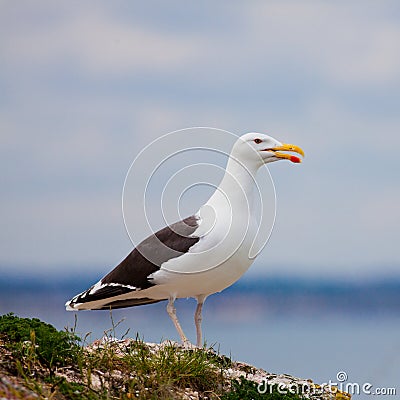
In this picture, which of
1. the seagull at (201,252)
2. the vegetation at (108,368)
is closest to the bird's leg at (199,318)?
the seagull at (201,252)

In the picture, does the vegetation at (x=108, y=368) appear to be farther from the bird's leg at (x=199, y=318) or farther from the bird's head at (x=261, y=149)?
the bird's head at (x=261, y=149)

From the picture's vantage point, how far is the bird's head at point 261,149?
424 inches

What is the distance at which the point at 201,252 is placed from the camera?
1002 cm

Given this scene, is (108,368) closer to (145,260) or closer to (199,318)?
(145,260)

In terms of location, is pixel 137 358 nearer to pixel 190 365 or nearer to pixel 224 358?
pixel 190 365

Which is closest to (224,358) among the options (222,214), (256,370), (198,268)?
(256,370)

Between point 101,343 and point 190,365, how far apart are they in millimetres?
1457

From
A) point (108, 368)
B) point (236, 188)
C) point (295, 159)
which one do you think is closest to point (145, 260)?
point (236, 188)

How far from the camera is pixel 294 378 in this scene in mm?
10078

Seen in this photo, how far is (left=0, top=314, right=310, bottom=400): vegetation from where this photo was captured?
751cm

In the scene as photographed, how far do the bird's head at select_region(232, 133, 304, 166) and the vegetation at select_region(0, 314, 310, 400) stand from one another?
293 centimetres

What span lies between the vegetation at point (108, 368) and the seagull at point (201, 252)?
1098mm

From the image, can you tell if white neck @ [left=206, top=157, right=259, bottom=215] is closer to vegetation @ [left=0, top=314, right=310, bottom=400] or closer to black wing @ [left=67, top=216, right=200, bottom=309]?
black wing @ [left=67, top=216, right=200, bottom=309]

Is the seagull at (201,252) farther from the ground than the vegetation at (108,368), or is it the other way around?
the seagull at (201,252)
